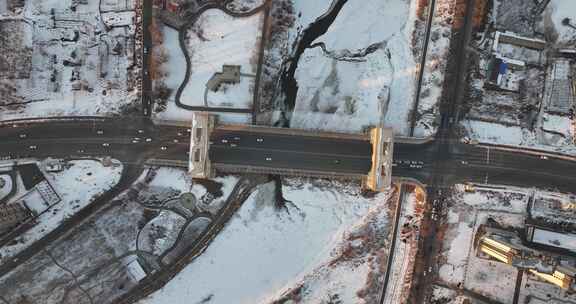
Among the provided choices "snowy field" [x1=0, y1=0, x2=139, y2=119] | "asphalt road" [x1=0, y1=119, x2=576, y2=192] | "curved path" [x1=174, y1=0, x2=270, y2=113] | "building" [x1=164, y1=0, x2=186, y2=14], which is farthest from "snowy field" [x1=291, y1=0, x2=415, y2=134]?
"snowy field" [x1=0, y1=0, x2=139, y2=119]

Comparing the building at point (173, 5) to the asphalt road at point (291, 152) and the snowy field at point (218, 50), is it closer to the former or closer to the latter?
the snowy field at point (218, 50)

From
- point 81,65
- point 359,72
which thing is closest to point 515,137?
point 359,72

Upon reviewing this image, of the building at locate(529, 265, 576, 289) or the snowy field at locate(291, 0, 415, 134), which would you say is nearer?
the building at locate(529, 265, 576, 289)

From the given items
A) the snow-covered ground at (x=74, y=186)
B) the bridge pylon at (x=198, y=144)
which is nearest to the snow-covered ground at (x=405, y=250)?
the bridge pylon at (x=198, y=144)

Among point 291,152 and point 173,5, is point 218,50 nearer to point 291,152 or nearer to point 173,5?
point 173,5

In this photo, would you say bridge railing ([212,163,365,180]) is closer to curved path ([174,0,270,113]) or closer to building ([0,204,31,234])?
curved path ([174,0,270,113])
